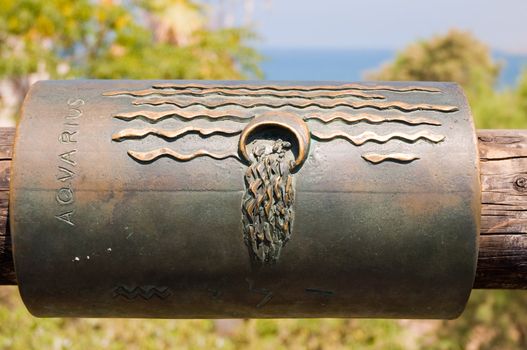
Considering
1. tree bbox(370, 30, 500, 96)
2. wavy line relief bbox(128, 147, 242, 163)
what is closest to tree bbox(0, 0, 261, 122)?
wavy line relief bbox(128, 147, 242, 163)

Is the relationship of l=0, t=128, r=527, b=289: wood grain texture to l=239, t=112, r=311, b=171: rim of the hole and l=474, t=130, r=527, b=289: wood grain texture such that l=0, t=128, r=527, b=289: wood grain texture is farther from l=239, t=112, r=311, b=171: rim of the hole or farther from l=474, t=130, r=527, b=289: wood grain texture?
l=239, t=112, r=311, b=171: rim of the hole

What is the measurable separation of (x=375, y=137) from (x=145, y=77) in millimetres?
4754

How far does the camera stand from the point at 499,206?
1.72 metres

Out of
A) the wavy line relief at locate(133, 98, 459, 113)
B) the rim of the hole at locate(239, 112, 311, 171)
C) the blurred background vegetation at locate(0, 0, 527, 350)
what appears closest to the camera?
the rim of the hole at locate(239, 112, 311, 171)

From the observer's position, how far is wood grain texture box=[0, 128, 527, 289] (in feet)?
5.64

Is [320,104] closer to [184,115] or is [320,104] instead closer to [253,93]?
[253,93]

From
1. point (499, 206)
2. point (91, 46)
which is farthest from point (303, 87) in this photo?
point (91, 46)

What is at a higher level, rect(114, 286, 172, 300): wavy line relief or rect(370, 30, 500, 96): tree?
rect(370, 30, 500, 96): tree

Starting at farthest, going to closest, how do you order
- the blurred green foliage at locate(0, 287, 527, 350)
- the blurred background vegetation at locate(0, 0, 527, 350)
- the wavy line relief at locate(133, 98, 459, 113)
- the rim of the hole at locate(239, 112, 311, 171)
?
the blurred background vegetation at locate(0, 0, 527, 350)
the blurred green foliage at locate(0, 287, 527, 350)
the wavy line relief at locate(133, 98, 459, 113)
the rim of the hole at locate(239, 112, 311, 171)

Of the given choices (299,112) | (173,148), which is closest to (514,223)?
(299,112)

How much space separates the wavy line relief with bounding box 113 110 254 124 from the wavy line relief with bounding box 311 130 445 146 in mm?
189

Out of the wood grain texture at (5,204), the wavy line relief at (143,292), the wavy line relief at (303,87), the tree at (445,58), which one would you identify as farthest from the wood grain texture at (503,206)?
the tree at (445,58)

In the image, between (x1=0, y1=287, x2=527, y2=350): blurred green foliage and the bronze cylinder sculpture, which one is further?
(x1=0, y1=287, x2=527, y2=350): blurred green foliage

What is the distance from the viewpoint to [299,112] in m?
1.70
